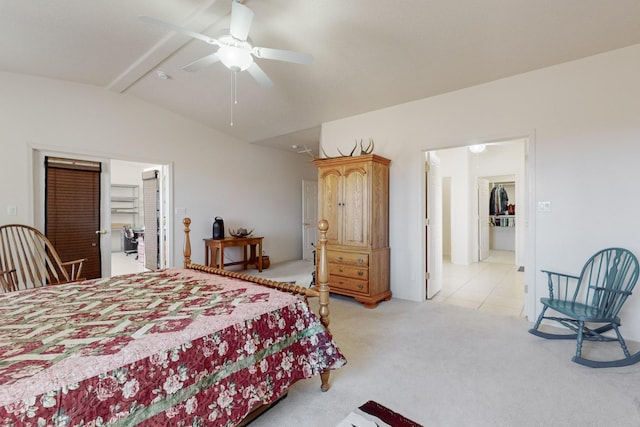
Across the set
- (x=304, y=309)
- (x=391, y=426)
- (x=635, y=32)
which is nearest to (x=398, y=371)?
(x=391, y=426)

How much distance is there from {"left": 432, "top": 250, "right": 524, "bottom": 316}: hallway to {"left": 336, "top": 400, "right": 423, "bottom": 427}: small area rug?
7.71 ft

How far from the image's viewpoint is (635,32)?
2.47 metres

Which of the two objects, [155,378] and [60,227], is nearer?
[155,378]

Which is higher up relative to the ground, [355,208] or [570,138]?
[570,138]

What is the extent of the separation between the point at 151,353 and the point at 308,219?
6061 millimetres

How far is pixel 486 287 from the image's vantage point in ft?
15.1

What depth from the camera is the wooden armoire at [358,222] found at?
3734 mm

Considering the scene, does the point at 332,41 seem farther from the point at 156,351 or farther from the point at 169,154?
the point at 169,154

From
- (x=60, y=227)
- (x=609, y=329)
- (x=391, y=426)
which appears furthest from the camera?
(x=60, y=227)

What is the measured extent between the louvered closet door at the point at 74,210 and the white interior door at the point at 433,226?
457cm

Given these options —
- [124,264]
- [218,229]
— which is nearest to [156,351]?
[218,229]

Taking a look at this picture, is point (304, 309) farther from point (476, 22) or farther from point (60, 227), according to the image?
point (60, 227)

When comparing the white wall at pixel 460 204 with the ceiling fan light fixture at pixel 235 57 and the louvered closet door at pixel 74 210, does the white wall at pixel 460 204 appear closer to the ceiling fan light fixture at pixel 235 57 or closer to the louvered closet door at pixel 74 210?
the ceiling fan light fixture at pixel 235 57

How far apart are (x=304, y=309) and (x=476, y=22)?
8.51 ft
